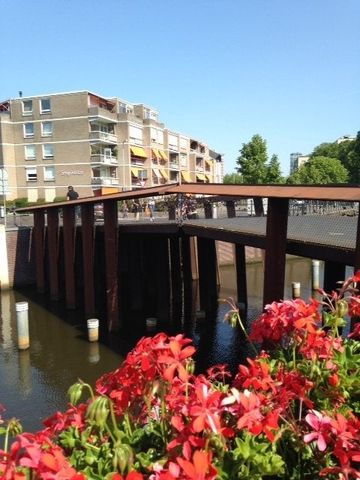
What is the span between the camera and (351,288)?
270cm

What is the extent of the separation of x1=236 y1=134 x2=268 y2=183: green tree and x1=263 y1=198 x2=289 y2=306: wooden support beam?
99.0 feet

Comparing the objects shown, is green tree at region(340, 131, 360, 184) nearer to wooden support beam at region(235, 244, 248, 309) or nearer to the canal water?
wooden support beam at region(235, 244, 248, 309)

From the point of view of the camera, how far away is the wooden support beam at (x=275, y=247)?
7832 millimetres

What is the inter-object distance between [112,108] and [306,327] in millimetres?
49182

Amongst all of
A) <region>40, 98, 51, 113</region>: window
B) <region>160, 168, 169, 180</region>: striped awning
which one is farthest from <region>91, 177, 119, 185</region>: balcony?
<region>160, 168, 169, 180</region>: striped awning

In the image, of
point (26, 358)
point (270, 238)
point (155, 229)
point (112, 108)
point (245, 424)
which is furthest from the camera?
point (112, 108)

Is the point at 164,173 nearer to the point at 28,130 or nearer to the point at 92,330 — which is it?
the point at 28,130

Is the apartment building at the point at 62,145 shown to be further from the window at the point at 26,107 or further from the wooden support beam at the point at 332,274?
the wooden support beam at the point at 332,274

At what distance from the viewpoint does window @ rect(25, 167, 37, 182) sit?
44.2 meters

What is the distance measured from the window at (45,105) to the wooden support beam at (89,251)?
3149cm

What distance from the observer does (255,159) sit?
3778 cm

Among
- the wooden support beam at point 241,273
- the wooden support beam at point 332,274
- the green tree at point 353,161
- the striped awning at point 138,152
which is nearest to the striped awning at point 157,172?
the striped awning at point 138,152

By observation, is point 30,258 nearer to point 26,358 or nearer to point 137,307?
point 137,307

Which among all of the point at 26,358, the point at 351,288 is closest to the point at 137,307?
the point at 26,358
